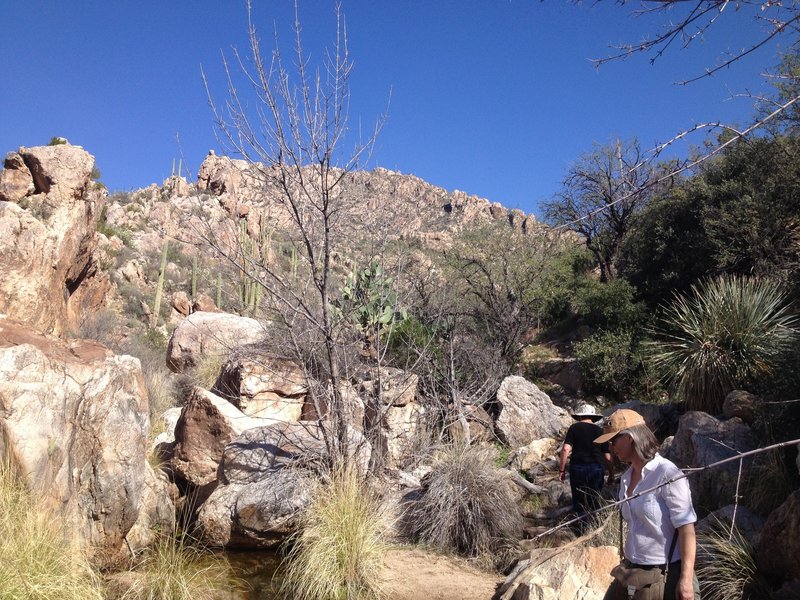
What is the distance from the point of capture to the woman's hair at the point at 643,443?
3.65 m

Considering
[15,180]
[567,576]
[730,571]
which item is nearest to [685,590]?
[567,576]

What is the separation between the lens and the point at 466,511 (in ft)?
25.2

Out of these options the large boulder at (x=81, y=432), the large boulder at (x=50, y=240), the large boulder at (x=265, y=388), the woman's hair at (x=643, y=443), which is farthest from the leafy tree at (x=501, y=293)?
the woman's hair at (x=643, y=443)

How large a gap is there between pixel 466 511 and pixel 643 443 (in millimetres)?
4398

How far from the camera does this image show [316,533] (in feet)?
20.6

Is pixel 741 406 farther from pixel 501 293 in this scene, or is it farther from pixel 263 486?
pixel 501 293

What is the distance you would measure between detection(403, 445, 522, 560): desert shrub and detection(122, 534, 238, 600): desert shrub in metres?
2.31

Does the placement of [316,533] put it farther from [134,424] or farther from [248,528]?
[134,424]

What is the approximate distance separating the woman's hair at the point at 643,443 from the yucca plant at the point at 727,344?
7.03 metres

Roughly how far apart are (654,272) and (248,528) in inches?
522

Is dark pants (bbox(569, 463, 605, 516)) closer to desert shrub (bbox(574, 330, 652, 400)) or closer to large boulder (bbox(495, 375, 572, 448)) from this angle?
large boulder (bbox(495, 375, 572, 448))

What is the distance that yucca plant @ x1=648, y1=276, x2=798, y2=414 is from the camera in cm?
994

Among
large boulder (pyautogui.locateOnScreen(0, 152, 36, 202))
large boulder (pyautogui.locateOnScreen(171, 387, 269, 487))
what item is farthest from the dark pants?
large boulder (pyautogui.locateOnScreen(0, 152, 36, 202))

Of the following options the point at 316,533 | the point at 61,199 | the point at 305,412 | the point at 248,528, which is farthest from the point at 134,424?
the point at 61,199
